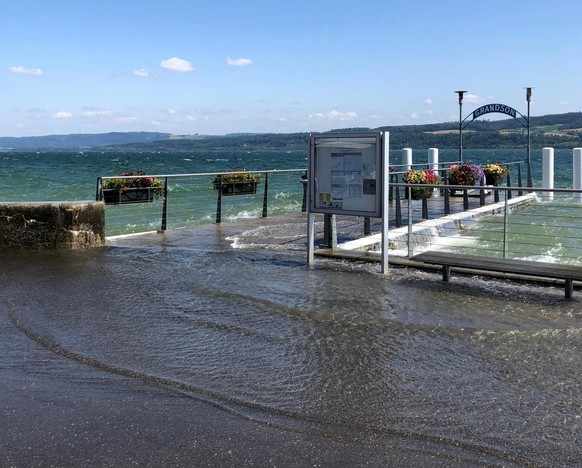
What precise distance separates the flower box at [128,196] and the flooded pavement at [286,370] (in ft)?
12.7

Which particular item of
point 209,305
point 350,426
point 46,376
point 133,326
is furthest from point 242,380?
point 209,305

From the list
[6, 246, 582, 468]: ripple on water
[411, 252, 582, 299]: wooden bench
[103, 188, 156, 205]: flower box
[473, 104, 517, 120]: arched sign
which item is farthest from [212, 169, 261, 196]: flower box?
[473, 104, 517, 120]: arched sign

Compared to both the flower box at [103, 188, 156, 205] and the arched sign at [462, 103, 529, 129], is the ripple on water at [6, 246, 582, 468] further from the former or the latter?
the arched sign at [462, 103, 529, 129]

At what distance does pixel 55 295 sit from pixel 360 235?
594 centimetres

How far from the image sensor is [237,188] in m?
16.1

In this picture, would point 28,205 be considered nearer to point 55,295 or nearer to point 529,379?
point 55,295

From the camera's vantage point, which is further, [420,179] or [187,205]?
[187,205]

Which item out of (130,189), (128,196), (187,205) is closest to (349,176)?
(130,189)

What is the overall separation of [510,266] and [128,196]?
24.9ft

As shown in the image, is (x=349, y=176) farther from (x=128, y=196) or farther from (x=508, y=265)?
Result: (x=128, y=196)

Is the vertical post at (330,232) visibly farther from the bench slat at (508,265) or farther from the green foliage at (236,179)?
the green foliage at (236,179)

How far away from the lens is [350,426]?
4.53 meters

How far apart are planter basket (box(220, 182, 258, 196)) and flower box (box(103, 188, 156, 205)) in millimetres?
1855

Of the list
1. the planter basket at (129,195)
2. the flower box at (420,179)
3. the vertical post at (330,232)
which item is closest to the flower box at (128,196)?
the planter basket at (129,195)
